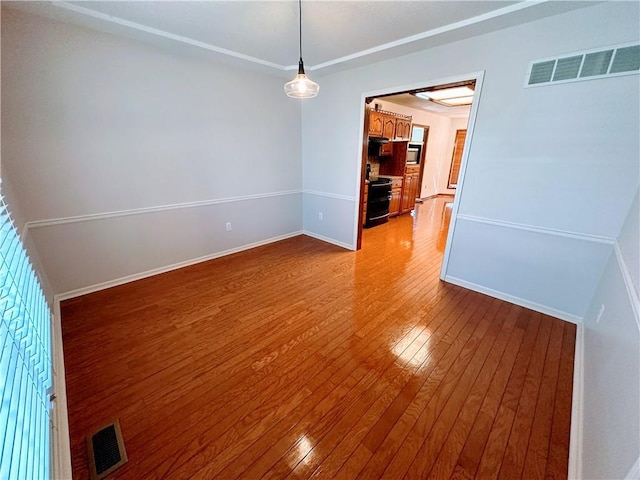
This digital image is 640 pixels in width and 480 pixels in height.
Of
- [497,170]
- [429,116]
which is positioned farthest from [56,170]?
[429,116]

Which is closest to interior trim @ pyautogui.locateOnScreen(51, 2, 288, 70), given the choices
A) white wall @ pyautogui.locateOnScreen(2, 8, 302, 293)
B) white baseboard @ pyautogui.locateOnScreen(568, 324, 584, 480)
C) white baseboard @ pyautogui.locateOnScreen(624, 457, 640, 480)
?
white wall @ pyautogui.locateOnScreen(2, 8, 302, 293)

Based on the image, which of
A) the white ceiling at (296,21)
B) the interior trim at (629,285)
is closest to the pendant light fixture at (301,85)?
the white ceiling at (296,21)

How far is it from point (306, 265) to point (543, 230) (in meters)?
2.48

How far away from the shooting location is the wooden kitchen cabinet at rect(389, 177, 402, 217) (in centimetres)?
553

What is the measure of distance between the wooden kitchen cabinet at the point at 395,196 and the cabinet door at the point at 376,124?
105 cm

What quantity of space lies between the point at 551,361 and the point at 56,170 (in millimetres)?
4340

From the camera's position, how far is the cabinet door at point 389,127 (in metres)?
4.98

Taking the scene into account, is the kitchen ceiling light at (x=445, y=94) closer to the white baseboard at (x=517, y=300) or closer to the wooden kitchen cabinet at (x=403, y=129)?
the wooden kitchen cabinet at (x=403, y=129)

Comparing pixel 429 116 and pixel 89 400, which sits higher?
pixel 429 116

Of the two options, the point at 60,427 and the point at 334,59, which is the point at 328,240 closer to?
the point at 334,59

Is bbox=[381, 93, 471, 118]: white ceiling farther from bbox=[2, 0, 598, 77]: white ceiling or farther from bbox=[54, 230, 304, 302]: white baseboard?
bbox=[54, 230, 304, 302]: white baseboard

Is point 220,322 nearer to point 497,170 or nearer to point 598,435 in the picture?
point 598,435

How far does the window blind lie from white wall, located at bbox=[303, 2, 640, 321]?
127 inches

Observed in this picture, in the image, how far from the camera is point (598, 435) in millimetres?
1150
